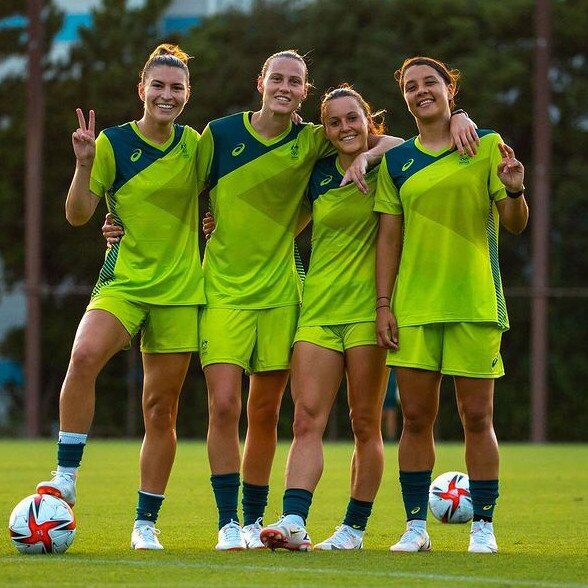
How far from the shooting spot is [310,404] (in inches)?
281

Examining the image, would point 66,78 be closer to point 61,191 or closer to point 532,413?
point 61,191

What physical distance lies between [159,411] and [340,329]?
90cm

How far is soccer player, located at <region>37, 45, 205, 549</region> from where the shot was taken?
283 inches

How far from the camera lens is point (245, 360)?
285 inches

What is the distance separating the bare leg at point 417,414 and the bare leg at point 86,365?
50.1 inches

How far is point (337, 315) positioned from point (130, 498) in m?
3.75

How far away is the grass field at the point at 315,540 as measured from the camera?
608cm

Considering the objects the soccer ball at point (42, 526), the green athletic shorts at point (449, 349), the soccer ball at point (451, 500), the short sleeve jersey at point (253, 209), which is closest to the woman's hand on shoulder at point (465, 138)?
the short sleeve jersey at point (253, 209)

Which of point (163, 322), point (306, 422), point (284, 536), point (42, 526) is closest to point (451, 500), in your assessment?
point (306, 422)

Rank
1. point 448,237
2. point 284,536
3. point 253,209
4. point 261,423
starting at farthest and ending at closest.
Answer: point 261,423 < point 253,209 < point 448,237 < point 284,536

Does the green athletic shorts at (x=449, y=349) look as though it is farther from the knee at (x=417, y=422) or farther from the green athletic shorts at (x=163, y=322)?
the green athletic shorts at (x=163, y=322)

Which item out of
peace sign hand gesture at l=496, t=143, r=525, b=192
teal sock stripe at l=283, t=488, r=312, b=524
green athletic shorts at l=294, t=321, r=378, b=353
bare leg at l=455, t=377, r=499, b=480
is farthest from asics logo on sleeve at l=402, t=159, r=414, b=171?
teal sock stripe at l=283, t=488, r=312, b=524

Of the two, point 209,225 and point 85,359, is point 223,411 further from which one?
point 209,225

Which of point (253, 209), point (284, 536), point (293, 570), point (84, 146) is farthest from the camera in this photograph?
point (253, 209)
